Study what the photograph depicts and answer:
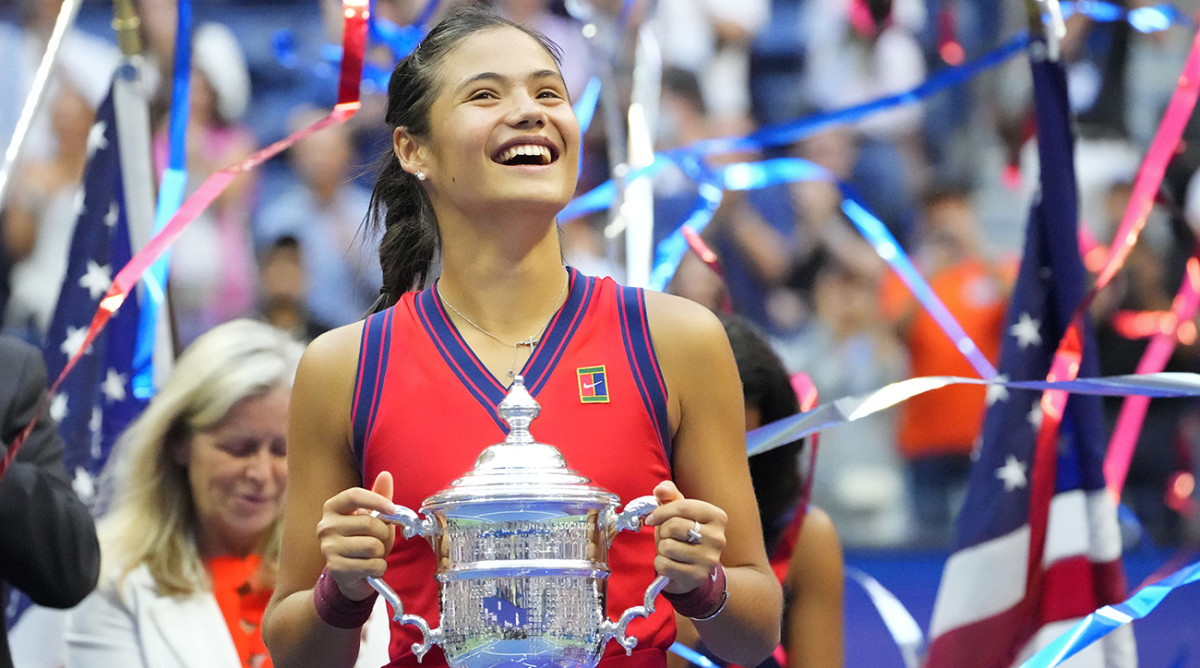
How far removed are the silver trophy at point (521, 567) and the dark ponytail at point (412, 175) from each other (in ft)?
1.79

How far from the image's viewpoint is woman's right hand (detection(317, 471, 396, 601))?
1482 millimetres

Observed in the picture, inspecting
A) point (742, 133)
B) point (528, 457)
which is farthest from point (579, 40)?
point (528, 457)

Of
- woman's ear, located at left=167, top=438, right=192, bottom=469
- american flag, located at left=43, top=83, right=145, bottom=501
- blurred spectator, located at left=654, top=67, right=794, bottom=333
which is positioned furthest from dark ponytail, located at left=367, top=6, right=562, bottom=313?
blurred spectator, located at left=654, top=67, right=794, bottom=333

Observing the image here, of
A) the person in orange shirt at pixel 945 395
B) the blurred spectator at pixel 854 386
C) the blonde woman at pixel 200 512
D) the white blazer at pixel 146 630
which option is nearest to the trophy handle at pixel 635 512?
the white blazer at pixel 146 630

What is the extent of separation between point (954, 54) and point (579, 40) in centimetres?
141

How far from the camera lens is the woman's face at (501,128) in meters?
1.71

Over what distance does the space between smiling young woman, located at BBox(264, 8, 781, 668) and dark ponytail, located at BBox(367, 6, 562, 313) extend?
0.04ft

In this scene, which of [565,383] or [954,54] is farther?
[954,54]

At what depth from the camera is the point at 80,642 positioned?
2832 millimetres

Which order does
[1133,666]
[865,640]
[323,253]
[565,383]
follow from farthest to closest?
[323,253] < [865,640] < [1133,666] < [565,383]

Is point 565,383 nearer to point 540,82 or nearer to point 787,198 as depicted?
point 540,82

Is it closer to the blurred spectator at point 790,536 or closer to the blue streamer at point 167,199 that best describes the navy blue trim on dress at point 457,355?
the blurred spectator at point 790,536

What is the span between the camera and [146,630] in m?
2.76

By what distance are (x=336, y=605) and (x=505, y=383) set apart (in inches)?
11.3
